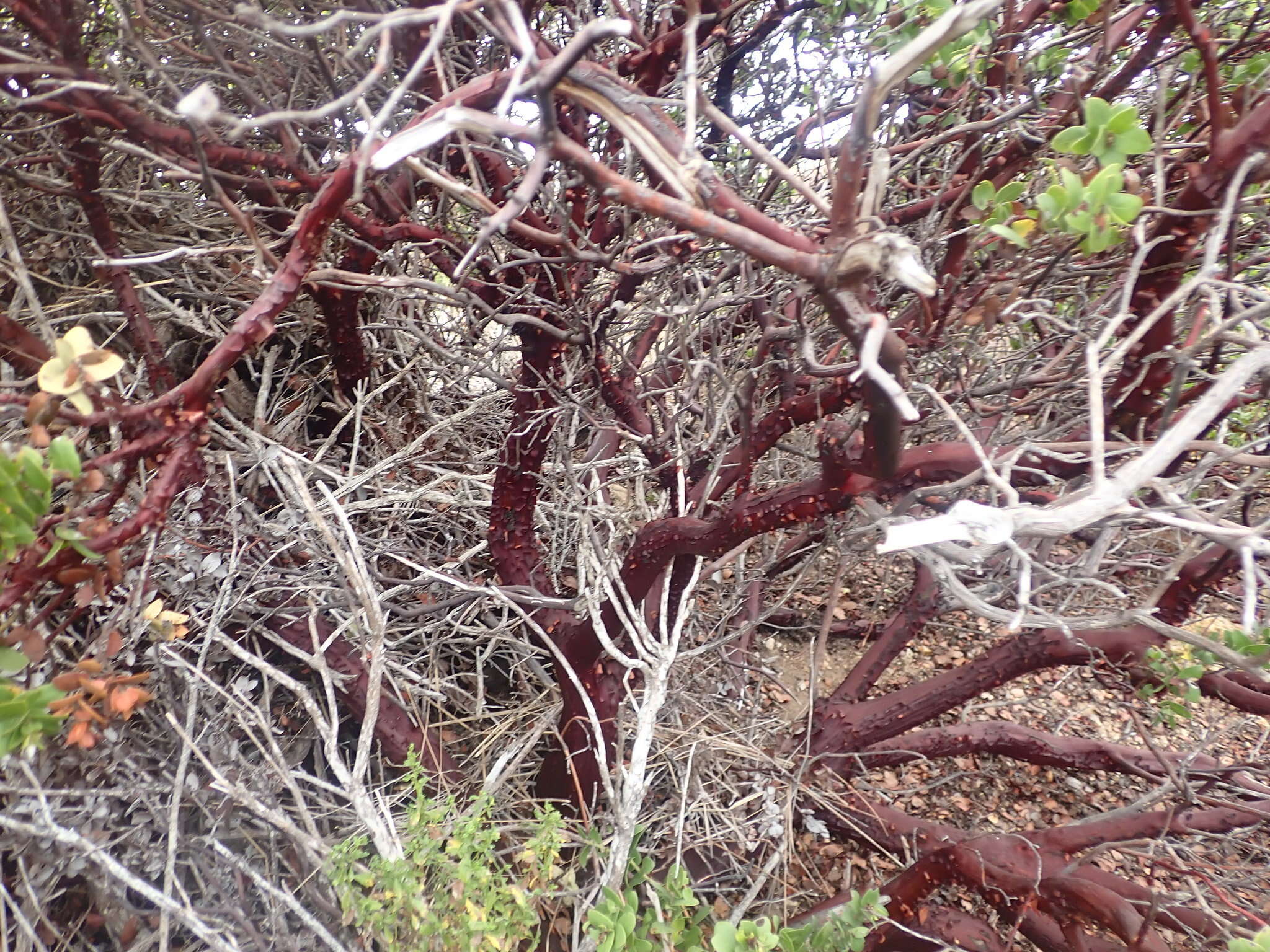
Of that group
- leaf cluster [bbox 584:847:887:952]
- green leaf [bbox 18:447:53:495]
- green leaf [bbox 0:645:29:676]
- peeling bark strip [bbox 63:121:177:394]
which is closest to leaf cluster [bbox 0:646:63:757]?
green leaf [bbox 0:645:29:676]

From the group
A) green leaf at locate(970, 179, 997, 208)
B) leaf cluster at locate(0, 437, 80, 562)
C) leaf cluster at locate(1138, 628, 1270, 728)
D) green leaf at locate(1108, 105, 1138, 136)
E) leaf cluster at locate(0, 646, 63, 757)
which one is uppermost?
green leaf at locate(1108, 105, 1138, 136)

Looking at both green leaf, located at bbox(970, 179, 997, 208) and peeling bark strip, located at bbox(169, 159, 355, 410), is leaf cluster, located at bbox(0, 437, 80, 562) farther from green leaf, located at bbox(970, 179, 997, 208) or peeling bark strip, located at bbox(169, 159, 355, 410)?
green leaf, located at bbox(970, 179, 997, 208)

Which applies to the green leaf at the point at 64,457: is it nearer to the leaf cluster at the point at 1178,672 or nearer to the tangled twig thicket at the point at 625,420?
the tangled twig thicket at the point at 625,420

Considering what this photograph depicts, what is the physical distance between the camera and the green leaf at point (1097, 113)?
A: 0.98 metres

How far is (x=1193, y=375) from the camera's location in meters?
1.42

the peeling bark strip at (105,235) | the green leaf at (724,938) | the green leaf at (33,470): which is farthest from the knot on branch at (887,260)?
the peeling bark strip at (105,235)

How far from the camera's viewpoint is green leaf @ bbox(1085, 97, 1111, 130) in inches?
38.5

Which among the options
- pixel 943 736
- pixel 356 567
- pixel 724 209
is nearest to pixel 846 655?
pixel 943 736

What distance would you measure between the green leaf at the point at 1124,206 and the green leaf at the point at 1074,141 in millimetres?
84

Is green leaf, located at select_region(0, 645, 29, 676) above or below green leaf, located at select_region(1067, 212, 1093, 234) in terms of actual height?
below

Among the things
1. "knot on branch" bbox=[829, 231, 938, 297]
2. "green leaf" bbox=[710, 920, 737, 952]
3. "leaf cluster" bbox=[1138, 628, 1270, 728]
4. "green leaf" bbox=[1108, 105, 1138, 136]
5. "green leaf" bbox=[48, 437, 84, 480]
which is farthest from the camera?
"leaf cluster" bbox=[1138, 628, 1270, 728]

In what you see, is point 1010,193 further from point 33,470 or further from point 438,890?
point 438,890

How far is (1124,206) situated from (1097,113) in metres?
0.14

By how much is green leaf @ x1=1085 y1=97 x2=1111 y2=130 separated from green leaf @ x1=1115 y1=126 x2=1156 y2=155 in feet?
0.09
